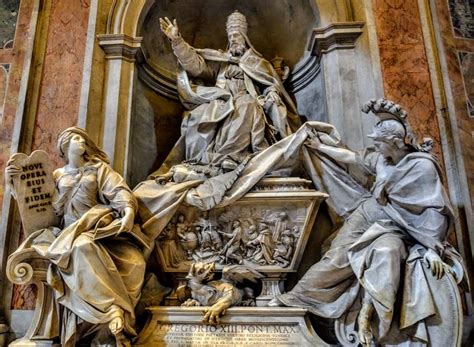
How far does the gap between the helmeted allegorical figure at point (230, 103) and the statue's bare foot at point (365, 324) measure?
5.33ft

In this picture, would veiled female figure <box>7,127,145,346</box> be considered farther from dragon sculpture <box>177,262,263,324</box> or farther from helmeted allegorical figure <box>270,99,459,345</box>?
helmeted allegorical figure <box>270,99,459,345</box>

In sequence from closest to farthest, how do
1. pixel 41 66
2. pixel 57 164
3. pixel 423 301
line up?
pixel 423 301, pixel 57 164, pixel 41 66

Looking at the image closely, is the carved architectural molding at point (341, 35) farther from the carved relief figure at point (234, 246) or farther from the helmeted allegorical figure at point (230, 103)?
the carved relief figure at point (234, 246)

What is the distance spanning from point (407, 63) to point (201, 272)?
113 inches

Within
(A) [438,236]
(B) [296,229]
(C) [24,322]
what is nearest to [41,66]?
(C) [24,322]

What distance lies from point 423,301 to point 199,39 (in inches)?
165

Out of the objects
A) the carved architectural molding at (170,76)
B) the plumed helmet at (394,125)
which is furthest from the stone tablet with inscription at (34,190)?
the plumed helmet at (394,125)

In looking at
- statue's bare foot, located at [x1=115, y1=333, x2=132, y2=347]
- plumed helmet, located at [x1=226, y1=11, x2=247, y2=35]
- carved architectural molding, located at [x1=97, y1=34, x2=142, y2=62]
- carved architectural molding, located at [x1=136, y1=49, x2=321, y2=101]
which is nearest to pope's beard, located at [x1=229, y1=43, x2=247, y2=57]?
plumed helmet, located at [x1=226, y1=11, x2=247, y2=35]

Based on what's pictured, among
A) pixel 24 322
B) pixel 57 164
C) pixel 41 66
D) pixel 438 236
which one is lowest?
pixel 24 322

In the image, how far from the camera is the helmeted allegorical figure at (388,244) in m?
3.04

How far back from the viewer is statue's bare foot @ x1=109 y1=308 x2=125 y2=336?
313 cm

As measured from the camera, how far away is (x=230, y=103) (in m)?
4.48

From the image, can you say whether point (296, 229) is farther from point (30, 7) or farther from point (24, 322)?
point (30, 7)

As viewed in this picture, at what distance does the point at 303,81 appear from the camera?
17.3ft
